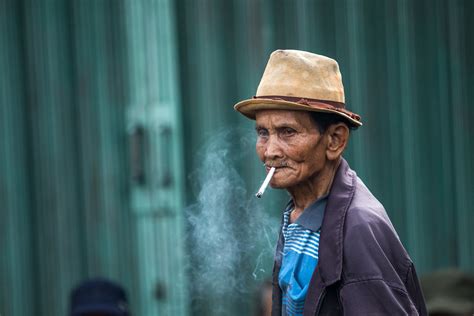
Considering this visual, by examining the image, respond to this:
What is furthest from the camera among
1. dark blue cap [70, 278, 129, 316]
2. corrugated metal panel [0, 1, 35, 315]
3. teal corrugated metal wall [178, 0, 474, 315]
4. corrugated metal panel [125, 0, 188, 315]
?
corrugated metal panel [0, 1, 35, 315]

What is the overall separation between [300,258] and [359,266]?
0.26 metres

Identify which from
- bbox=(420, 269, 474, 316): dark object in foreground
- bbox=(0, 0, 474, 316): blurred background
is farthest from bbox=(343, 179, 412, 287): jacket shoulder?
bbox=(0, 0, 474, 316): blurred background

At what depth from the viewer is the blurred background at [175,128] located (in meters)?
5.36

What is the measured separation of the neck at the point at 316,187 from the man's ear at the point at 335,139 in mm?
48

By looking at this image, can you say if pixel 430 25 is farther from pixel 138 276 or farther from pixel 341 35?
pixel 138 276

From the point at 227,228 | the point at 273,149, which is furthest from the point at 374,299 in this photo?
the point at 227,228

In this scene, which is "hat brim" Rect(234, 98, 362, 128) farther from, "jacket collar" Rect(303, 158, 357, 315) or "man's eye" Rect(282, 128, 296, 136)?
"jacket collar" Rect(303, 158, 357, 315)

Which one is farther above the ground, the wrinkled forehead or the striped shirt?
the wrinkled forehead

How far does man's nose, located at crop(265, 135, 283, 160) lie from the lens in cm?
Result: 287

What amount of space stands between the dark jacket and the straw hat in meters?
0.27

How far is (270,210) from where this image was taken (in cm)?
533

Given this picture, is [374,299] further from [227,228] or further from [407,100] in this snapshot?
[407,100]

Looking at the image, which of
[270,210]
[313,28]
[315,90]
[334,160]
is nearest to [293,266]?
[334,160]

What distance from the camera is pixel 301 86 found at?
284 centimetres
